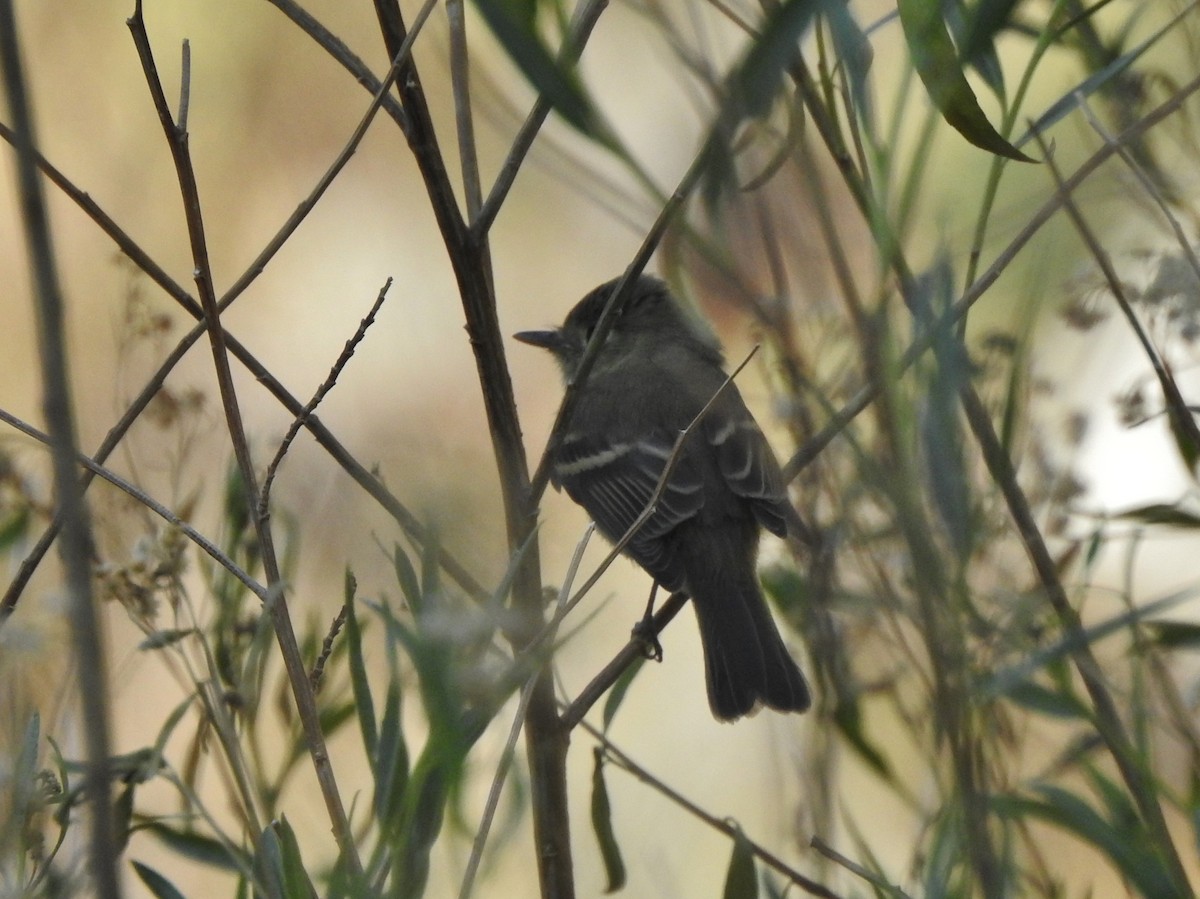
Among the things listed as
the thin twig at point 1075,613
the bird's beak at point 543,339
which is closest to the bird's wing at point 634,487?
the bird's beak at point 543,339

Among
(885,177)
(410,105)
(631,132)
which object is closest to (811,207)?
(885,177)

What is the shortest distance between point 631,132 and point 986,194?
1.84m

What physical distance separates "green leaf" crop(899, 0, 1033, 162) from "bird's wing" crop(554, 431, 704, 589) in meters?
1.78

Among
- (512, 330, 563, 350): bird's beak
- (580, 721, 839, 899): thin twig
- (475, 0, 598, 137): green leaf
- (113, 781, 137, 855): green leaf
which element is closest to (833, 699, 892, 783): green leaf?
(580, 721, 839, 899): thin twig

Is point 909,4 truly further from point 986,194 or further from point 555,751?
point 555,751

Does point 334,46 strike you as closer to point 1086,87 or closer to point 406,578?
point 406,578

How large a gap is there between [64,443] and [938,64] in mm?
728

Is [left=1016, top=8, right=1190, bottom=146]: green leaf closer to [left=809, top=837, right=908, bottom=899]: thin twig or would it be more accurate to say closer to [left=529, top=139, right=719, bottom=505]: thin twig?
[left=529, top=139, right=719, bottom=505]: thin twig

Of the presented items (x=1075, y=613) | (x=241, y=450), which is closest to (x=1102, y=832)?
(x=1075, y=613)

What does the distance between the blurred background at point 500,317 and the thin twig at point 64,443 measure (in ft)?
0.87

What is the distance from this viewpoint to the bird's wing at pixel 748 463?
117 inches

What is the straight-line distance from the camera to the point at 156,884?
153 cm

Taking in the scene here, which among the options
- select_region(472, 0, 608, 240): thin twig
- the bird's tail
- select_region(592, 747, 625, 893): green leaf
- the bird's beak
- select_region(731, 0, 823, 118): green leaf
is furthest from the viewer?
the bird's beak

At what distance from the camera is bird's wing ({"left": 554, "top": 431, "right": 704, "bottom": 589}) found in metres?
2.93
